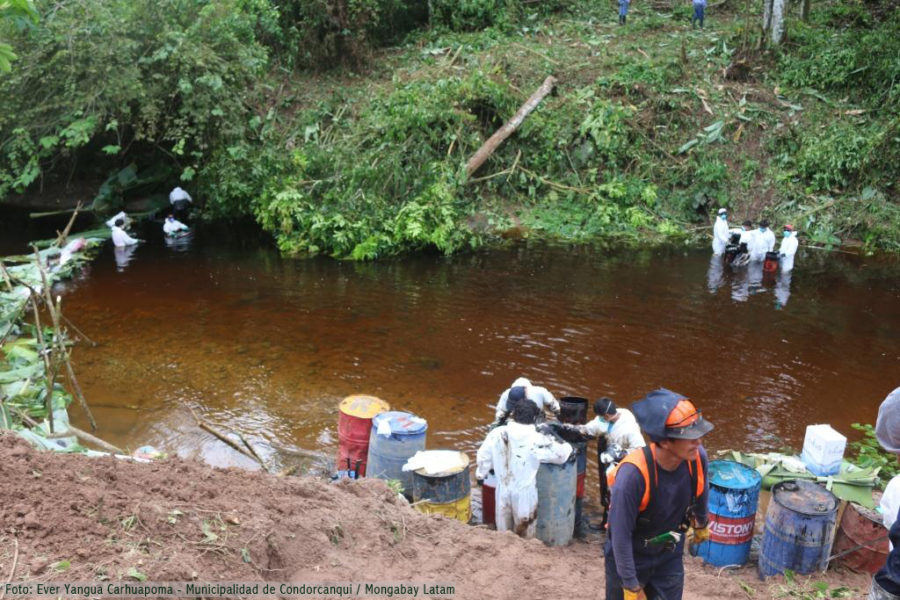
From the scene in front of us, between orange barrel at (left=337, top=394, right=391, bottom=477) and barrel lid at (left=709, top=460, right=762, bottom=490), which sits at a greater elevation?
barrel lid at (left=709, top=460, right=762, bottom=490)

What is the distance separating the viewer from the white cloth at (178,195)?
18.5 metres

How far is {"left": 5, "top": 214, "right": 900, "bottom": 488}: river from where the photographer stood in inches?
353

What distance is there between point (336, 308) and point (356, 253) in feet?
9.07

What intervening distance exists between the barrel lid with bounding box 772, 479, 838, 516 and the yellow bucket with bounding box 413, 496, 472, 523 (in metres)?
2.45

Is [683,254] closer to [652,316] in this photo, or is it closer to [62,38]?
[652,316]

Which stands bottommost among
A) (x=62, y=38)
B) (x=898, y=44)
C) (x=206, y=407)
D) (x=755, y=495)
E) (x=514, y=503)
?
(x=206, y=407)

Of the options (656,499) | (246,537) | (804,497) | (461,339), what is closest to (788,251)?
(461,339)

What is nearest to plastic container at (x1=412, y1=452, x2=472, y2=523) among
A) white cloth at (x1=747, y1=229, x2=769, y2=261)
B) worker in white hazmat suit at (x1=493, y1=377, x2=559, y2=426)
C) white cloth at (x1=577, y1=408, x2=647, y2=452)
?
worker in white hazmat suit at (x1=493, y1=377, x2=559, y2=426)

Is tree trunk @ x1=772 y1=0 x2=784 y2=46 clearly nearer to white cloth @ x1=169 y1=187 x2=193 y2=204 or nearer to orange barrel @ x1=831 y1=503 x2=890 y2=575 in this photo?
white cloth @ x1=169 y1=187 x2=193 y2=204

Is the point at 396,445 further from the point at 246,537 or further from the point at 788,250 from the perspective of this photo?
the point at 788,250

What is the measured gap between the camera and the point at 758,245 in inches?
586

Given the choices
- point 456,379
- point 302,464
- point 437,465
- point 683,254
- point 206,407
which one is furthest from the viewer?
point 683,254

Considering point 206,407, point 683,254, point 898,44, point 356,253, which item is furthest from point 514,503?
point 898,44

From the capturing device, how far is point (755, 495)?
5.86 metres
